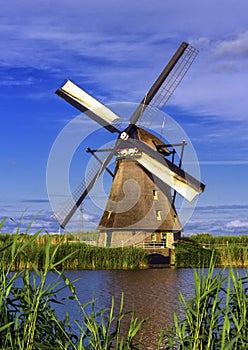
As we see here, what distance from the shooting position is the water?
1062 cm

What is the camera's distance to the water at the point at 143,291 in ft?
34.8

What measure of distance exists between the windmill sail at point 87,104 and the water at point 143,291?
6.20 meters

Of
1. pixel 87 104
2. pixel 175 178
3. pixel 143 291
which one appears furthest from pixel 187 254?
pixel 143 291

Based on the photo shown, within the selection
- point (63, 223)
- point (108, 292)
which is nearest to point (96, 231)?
point (63, 223)

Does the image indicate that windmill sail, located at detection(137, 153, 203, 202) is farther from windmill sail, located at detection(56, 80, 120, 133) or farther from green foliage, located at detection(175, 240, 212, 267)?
green foliage, located at detection(175, 240, 212, 267)

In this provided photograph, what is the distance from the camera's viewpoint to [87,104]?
23219 mm

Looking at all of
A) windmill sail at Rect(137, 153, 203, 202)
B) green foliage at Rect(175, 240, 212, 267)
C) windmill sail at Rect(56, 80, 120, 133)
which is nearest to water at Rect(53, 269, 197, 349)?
green foliage at Rect(175, 240, 212, 267)

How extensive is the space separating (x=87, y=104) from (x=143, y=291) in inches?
401

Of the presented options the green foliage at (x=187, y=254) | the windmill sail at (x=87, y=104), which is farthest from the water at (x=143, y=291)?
the windmill sail at (x=87, y=104)

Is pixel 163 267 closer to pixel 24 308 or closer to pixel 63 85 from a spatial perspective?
pixel 63 85

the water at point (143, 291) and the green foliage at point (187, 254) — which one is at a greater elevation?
the green foliage at point (187, 254)

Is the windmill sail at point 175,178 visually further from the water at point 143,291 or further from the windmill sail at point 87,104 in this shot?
the water at point 143,291

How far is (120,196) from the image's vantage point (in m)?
24.0

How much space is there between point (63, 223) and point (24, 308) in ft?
66.1
